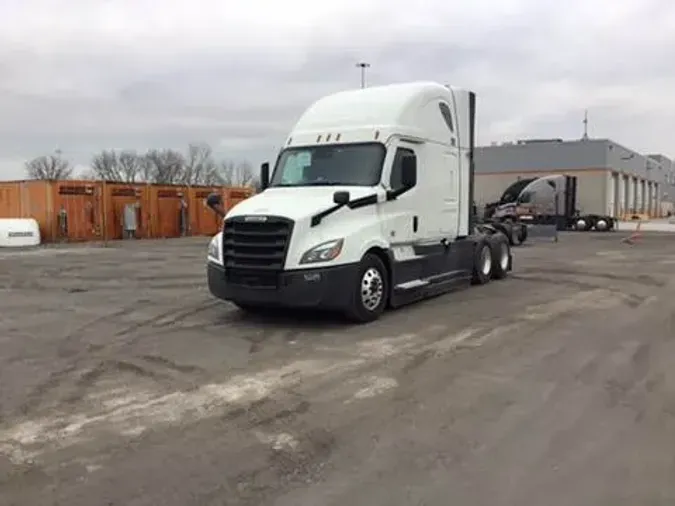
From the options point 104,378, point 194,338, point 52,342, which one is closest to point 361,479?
point 104,378

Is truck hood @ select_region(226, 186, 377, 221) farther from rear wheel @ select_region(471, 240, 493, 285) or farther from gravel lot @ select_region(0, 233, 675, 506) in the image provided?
rear wheel @ select_region(471, 240, 493, 285)

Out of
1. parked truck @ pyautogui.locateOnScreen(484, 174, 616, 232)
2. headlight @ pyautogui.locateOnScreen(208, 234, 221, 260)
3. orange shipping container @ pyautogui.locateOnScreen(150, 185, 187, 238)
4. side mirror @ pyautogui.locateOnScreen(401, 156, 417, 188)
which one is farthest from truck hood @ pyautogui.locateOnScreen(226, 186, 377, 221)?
parked truck @ pyautogui.locateOnScreen(484, 174, 616, 232)

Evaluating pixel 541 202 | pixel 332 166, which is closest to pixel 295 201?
pixel 332 166

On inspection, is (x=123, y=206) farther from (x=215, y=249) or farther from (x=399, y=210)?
(x=399, y=210)

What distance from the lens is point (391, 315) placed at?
1089cm

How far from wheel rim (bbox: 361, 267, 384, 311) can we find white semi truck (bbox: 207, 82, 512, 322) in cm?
2

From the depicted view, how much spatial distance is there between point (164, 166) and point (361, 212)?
8979 centimetres

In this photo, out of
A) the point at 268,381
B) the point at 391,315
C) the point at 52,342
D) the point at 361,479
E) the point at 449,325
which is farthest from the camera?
the point at 391,315

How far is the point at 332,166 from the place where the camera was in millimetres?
11219

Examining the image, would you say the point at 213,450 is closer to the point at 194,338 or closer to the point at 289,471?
the point at 289,471

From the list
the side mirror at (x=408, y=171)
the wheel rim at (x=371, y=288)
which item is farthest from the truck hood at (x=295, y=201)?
the wheel rim at (x=371, y=288)

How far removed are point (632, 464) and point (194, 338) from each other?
231 inches

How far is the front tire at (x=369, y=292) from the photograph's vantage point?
10000 millimetres

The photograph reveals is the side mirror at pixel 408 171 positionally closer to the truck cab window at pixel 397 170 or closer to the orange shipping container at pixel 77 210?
the truck cab window at pixel 397 170
